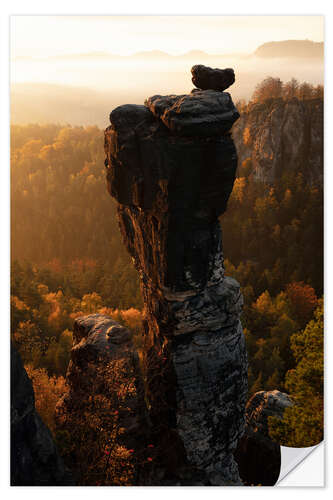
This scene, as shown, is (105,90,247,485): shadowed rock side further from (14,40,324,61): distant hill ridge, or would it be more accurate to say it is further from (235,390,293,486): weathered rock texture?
(14,40,324,61): distant hill ridge

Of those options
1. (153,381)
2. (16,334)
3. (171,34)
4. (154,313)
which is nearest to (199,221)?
(154,313)

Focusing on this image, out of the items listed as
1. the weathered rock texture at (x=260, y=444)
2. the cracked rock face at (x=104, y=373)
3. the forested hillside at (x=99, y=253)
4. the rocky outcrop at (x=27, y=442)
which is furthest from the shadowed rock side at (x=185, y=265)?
the forested hillside at (x=99, y=253)

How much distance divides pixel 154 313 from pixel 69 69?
8.09 meters

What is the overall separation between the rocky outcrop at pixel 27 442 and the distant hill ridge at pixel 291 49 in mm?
10889

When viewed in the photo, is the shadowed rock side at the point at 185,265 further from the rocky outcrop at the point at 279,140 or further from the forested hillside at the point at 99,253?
the rocky outcrop at the point at 279,140

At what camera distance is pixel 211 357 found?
11555 mm

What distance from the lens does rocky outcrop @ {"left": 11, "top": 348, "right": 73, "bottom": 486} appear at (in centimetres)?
984

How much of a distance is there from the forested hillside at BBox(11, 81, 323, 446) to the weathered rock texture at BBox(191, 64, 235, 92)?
1094 cm

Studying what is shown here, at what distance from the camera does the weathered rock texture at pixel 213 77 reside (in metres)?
10.3

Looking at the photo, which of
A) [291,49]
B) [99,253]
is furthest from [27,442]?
[99,253]

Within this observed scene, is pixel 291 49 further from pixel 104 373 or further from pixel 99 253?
pixel 99 253

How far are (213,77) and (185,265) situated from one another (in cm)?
456

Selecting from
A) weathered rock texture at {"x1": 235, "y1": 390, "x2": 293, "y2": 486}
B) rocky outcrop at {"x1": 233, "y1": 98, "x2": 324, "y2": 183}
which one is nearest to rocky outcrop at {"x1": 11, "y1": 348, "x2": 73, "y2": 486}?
weathered rock texture at {"x1": 235, "y1": 390, "x2": 293, "y2": 486}

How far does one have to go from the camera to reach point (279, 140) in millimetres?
28266
